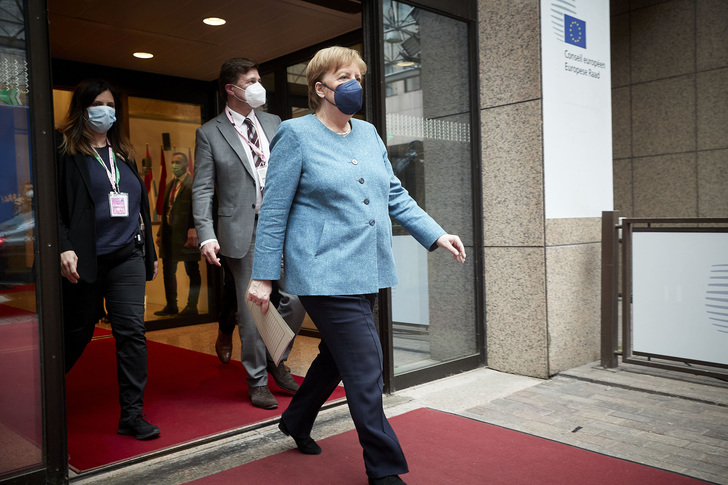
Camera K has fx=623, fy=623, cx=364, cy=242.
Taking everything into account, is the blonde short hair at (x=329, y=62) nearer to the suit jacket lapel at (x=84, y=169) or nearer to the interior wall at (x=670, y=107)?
the suit jacket lapel at (x=84, y=169)

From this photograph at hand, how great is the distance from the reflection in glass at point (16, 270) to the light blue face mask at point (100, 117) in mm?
646

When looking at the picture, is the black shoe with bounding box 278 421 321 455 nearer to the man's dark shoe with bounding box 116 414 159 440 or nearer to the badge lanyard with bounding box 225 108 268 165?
the man's dark shoe with bounding box 116 414 159 440

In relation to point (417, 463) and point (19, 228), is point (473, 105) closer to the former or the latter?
point (417, 463)

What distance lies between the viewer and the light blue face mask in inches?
130

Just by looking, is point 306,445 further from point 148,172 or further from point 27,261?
point 148,172

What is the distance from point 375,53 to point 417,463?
8.49ft

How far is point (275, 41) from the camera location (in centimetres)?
668

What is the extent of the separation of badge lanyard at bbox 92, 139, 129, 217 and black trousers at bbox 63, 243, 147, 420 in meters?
0.20

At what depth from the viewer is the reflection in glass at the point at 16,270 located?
2617 millimetres

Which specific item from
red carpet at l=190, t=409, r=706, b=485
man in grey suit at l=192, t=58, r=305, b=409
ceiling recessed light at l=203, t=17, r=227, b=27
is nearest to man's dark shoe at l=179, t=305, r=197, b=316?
ceiling recessed light at l=203, t=17, r=227, b=27

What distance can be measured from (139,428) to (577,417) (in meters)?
2.48

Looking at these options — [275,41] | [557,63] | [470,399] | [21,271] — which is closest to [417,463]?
[470,399]

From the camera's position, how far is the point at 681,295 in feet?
14.1

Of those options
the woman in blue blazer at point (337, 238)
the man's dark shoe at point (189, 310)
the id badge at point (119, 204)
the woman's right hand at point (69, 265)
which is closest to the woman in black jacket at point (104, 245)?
the id badge at point (119, 204)
